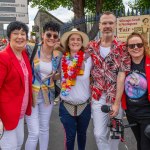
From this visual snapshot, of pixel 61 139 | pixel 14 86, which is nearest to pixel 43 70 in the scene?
pixel 14 86

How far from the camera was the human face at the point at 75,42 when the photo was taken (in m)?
4.14

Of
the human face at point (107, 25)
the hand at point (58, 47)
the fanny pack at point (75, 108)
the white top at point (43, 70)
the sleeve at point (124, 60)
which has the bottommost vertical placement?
the fanny pack at point (75, 108)

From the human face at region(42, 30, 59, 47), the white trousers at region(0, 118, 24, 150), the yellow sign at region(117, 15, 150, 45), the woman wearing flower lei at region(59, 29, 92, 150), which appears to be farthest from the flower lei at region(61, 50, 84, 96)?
the yellow sign at region(117, 15, 150, 45)

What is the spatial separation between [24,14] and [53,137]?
7.90 feet

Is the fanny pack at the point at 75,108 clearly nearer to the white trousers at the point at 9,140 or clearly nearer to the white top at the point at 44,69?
the white top at the point at 44,69

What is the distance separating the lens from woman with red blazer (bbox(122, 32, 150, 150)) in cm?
346

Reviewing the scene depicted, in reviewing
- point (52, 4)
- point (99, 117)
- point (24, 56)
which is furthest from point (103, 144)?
point (52, 4)

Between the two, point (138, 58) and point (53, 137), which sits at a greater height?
point (138, 58)

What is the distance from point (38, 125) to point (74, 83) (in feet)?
2.34

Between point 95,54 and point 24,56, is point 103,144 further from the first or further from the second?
point 24,56

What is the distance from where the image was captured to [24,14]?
19.8 feet

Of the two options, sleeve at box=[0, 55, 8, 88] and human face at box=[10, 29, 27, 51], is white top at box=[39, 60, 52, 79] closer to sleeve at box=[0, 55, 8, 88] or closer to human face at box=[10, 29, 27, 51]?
human face at box=[10, 29, 27, 51]

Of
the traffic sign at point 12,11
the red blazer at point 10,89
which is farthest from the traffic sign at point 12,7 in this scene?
the red blazer at point 10,89

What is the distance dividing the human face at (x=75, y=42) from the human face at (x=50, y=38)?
20 cm
